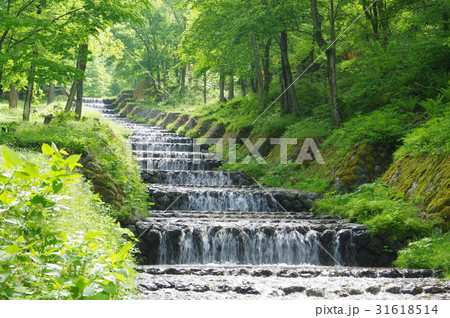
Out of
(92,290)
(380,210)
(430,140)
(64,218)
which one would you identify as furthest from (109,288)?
(430,140)

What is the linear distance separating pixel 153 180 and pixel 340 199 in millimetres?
7092

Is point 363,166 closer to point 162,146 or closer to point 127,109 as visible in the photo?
point 162,146

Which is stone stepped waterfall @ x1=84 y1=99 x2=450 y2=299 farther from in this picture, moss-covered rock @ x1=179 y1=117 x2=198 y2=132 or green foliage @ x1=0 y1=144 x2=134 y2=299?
moss-covered rock @ x1=179 y1=117 x2=198 y2=132

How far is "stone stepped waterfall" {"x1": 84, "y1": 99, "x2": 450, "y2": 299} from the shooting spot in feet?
19.2

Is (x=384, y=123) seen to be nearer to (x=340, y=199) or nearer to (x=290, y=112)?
(x=340, y=199)

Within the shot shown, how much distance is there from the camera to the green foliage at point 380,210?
27.0 feet

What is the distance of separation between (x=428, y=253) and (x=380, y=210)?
2.12 meters

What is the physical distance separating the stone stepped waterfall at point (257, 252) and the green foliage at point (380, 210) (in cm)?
37

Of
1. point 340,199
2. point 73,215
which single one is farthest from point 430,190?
point 73,215

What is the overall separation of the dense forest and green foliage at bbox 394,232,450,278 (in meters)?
0.03

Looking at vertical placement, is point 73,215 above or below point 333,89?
below

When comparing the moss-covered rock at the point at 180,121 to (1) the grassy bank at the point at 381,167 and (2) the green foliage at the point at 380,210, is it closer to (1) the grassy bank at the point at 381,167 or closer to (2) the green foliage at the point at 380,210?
(1) the grassy bank at the point at 381,167

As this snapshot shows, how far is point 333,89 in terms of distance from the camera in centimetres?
1418

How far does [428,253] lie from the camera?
7.29 metres
